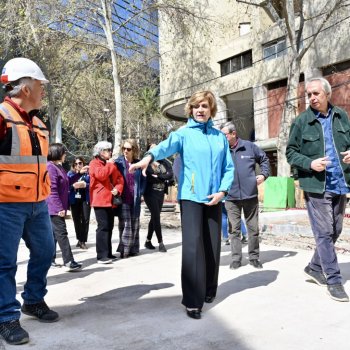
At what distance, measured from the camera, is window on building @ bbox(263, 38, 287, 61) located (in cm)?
2170

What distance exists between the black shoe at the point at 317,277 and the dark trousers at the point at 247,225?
1.04 m

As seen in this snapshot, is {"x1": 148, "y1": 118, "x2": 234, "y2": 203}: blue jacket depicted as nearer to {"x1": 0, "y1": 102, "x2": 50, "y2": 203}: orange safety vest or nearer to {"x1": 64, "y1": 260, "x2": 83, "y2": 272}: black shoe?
{"x1": 0, "y1": 102, "x2": 50, "y2": 203}: orange safety vest

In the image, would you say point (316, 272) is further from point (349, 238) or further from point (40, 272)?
point (349, 238)

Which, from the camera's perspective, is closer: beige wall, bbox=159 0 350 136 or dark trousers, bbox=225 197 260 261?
dark trousers, bbox=225 197 260 261

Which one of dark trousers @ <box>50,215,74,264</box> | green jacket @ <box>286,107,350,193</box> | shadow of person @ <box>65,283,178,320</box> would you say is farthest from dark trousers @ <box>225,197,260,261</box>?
dark trousers @ <box>50,215,74,264</box>

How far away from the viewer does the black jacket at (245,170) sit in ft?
18.5

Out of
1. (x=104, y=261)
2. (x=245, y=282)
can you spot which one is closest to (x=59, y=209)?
(x=104, y=261)

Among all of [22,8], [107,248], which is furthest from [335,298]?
[22,8]

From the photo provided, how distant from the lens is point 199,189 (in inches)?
144

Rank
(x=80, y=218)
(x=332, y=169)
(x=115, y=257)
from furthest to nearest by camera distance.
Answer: (x=80, y=218)
(x=115, y=257)
(x=332, y=169)

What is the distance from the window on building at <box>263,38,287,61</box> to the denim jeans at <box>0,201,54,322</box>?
2022 centimetres

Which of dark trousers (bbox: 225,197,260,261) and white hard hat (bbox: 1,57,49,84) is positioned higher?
white hard hat (bbox: 1,57,49,84)

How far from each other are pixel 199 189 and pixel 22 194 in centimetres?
143

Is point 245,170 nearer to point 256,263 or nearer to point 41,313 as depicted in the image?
point 256,263
